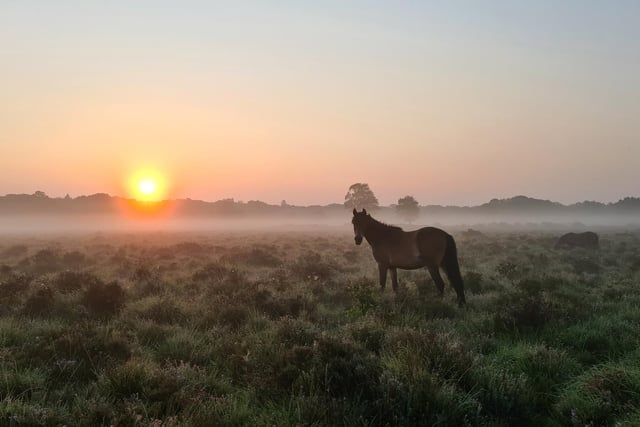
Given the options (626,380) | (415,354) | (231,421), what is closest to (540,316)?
(626,380)

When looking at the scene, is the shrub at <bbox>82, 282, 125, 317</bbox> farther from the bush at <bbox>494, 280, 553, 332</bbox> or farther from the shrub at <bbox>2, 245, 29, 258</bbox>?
the shrub at <bbox>2, 245, 29, 258</bbox>

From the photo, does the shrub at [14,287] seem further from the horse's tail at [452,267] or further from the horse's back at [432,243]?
the horse's tail at [452,267]

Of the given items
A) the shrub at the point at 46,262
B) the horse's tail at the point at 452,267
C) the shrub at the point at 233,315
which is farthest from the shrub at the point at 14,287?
the horse's tail at the point at 452,267

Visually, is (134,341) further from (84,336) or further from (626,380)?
(626,380)

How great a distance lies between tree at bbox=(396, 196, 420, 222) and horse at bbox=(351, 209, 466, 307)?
109 m

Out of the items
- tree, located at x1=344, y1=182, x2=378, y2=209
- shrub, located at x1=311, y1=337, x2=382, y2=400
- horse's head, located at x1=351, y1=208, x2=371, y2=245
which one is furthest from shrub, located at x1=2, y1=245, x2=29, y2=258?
tree, located at x1=344, y1=182, x2=378, y2=209

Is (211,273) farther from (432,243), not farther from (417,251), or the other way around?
(432,243)

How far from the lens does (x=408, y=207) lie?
118062 millimetres

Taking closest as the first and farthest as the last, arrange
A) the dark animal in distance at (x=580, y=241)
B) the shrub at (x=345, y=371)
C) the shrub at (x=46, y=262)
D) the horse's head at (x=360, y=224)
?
the shrub at (x=345, y=371), the horse's head at (x=360, y=224), the shrub at (x=46, y=262), the dark animal in distance at (x=580, y=241)

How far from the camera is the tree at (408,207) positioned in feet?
386

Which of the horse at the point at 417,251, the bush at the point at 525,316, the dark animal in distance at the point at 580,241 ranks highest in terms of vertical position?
the horse at the point at 417,251

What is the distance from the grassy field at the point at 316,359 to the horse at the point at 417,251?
28.4 inches

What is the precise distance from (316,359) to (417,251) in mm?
6383

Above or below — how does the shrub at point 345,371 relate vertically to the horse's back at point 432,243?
below
